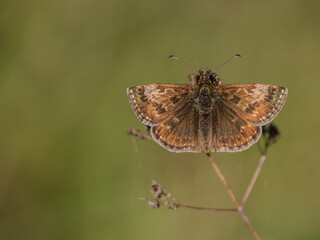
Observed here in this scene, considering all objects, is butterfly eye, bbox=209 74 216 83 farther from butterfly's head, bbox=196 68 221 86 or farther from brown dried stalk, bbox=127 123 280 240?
brown dried stalk, bbox=127 123 280 240

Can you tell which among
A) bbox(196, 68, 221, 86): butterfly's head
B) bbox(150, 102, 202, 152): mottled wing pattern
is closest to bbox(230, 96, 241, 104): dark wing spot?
bbox(196, 68, 221, 86): butterfly's head

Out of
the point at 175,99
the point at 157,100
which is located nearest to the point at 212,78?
the point at 175,99

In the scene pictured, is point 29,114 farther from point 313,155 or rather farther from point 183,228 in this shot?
point 313,155

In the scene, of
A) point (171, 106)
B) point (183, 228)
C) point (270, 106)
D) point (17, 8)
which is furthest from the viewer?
point (17, 8)

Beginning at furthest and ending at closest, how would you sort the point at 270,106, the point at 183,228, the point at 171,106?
the point at 183,228 < the point at 171,106 < the point at 270,106

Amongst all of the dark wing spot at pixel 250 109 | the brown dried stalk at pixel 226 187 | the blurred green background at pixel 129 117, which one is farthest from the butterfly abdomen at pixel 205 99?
the blurred green background at pixel 129 117

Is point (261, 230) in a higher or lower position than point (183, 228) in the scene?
higher

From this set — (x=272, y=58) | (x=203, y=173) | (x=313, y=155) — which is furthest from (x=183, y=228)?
(x=272, y=58)

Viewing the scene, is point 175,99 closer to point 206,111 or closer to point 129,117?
point 206,111
